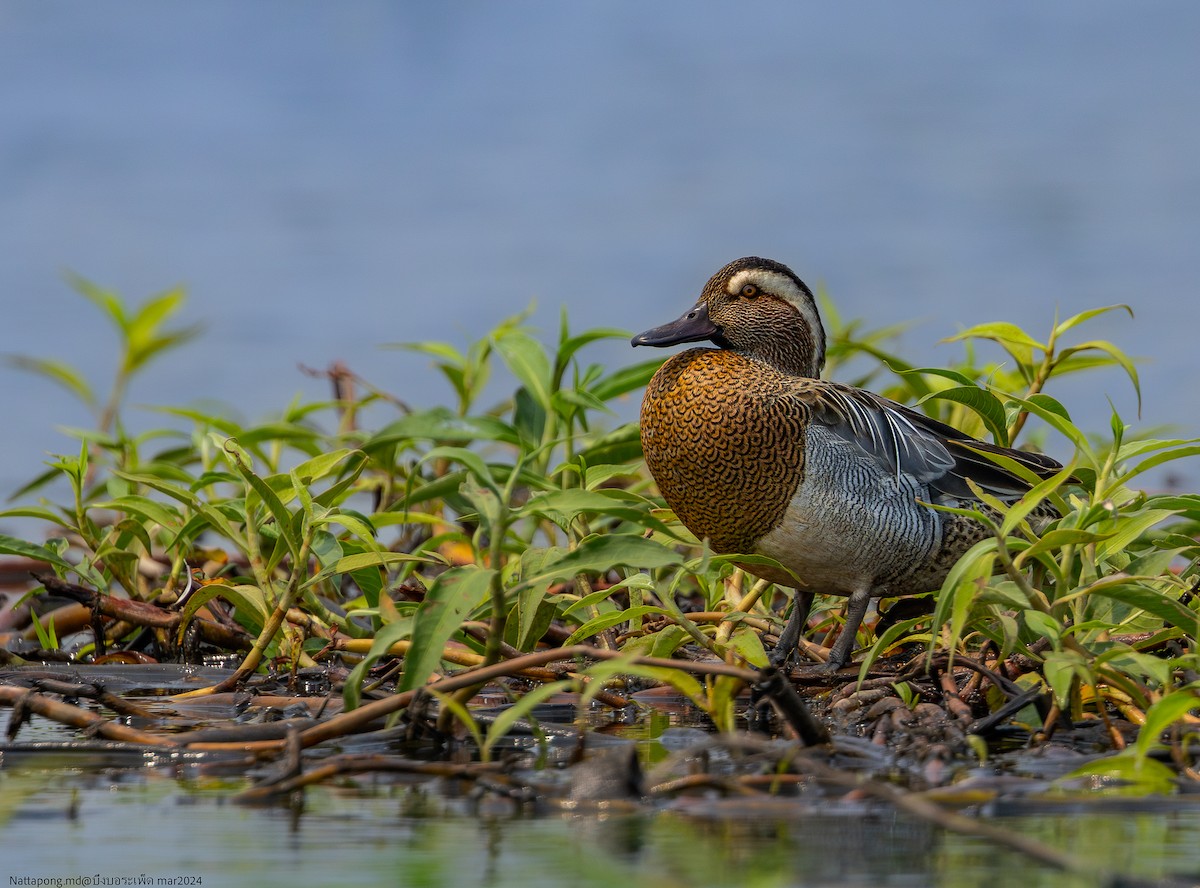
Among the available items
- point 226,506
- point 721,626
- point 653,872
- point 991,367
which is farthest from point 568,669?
point 991,367

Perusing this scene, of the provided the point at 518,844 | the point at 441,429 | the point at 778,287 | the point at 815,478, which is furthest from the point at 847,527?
the point at 518,844

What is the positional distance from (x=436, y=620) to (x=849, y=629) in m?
2.04

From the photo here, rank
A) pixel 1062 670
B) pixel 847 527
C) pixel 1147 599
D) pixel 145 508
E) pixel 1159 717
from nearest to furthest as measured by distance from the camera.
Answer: pixel 1159 717, pixel 1062 670, pixel 1147 599, pixel 847 527, pixel 145 508

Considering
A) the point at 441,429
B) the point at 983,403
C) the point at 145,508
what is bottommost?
the point at 145,508

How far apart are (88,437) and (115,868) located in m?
4.24

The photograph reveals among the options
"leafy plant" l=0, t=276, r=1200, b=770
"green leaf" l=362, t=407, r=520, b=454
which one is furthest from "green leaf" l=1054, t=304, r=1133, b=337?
"green leaf" l=362, t=407, r=520, b=454

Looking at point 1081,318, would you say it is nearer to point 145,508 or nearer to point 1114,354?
point 1114,354

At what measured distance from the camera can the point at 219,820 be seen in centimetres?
287

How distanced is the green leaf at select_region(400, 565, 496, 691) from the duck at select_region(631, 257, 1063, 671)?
1657 millimetres

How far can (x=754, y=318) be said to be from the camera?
5.56 meters

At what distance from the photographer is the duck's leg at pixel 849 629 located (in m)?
4.80

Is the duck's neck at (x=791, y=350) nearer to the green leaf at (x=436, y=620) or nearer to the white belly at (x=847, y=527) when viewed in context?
the white belly at (x=847, y=527)

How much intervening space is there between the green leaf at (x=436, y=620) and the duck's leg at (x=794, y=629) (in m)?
1.92

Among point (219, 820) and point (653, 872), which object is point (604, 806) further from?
point (219, 820)
